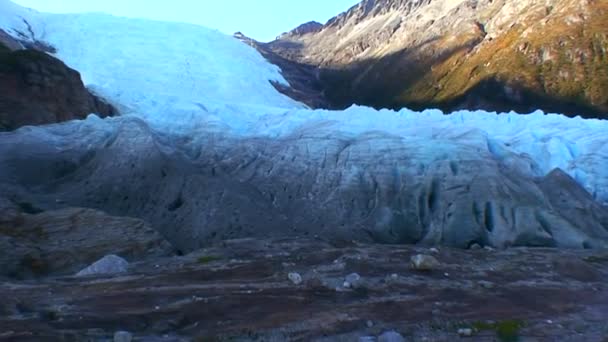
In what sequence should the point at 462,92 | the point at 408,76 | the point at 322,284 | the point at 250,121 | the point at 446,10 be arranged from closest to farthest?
the point at 322,284, the point at 250,121, the point at 462,92, the point at 408,76, the point at 446,10

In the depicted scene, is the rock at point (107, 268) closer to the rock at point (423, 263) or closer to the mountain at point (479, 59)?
the rock at point (423, 263)

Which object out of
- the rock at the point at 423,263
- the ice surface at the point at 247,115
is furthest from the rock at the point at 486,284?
the ice surface at the point at 247,115

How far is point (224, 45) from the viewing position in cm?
9850

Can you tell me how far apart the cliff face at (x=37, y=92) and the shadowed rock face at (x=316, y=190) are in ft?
17.6

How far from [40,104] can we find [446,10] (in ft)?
355

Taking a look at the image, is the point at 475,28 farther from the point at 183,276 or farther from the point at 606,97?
the point at 183,276

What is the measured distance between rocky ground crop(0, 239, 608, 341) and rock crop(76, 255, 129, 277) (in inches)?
13.7

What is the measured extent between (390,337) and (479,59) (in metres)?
103

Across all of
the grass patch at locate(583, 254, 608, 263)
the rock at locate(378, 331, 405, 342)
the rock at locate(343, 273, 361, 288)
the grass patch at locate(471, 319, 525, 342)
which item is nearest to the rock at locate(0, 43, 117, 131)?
the rock at locate(343, 273, 361, 288)

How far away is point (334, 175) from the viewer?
122ft

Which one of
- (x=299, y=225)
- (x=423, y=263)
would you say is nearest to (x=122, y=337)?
(x=423, y=263)

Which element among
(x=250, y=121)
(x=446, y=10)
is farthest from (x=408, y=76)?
(x=250, y=121)

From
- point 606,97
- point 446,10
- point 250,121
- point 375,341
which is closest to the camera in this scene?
point 375,341

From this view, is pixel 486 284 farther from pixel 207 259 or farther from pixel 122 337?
pixel 122 337
